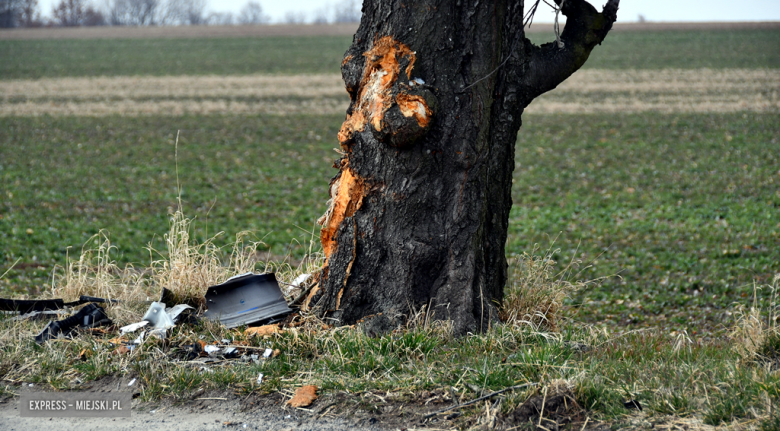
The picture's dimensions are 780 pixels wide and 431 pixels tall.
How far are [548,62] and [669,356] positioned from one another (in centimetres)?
206

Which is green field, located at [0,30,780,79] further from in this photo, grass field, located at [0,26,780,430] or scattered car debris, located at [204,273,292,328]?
scattered car debris, located at [204,273,292,328]

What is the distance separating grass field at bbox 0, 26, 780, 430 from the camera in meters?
3.28

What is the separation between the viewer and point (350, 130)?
3980mm

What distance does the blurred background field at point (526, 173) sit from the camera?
276 inches

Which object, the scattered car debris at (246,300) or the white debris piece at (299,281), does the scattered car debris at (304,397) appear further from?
the white debris piece at (299,281)

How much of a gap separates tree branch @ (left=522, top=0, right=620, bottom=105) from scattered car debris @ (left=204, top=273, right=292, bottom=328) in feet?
7.60

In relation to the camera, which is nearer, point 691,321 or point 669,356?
point 669,356

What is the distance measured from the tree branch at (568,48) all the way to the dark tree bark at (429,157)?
0.02 m

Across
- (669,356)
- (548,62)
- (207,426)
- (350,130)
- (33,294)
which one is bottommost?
(33,294)

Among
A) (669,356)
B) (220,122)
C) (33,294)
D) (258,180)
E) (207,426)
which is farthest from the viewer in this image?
(220,122)

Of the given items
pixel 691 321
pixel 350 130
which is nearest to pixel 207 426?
pixel 350 130

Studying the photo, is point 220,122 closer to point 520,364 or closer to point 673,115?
point 673,115

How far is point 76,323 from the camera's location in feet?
14.0

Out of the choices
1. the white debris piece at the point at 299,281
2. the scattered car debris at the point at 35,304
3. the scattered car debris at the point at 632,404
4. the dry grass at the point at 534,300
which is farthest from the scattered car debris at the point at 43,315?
the scattered car debris at the point at 632,404
